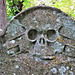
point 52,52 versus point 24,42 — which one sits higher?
point 24,42

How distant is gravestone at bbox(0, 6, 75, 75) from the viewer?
167 centimetres

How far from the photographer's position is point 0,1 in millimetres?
2580

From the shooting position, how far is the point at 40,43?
1686mm

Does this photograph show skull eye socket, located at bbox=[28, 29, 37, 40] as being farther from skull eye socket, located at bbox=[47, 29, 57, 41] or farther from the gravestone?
skull eye socket, located at bbox=[47, 29, 57, 41]

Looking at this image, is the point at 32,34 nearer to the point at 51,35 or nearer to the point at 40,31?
the point at 40,31

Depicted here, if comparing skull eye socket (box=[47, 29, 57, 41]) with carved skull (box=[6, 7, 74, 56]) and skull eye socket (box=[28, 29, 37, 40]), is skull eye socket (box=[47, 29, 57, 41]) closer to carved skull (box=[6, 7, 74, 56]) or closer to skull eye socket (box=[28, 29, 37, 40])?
carved skull (box=[6, 7, 74, 56])

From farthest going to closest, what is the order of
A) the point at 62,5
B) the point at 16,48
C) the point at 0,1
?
the point at 62,5, the point at 0,1, the point at 16,48

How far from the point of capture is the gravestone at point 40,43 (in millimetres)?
1670

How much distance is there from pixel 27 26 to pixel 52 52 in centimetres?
56

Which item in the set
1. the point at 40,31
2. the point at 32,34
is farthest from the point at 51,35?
the point at 32,34

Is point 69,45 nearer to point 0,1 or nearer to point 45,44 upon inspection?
point 45,44

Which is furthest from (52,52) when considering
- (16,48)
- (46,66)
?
(16,48)

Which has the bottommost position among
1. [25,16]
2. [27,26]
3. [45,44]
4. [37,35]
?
[45,44]

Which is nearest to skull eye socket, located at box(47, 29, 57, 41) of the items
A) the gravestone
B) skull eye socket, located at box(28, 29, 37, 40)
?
the gravestone
